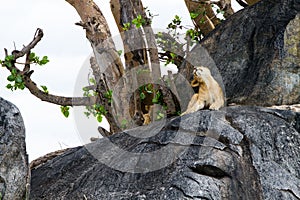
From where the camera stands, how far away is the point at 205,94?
940 centimetres

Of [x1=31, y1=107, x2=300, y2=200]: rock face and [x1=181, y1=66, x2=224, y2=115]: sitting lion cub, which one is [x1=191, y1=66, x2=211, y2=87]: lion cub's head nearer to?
[x1=181, y1=66, x2=224, y2=115]: sitting lion cub

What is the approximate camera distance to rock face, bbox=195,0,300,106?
10398 mm

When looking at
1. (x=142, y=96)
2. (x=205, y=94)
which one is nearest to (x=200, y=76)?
(x=205, y=94)

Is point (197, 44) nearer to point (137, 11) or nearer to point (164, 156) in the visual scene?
point (137, 11)

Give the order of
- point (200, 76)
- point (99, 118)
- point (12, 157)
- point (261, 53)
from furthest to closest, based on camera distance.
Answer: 1. point (99, 118)
2. point (261, 53)
3. point (200, 76)
4. point (12, 157)

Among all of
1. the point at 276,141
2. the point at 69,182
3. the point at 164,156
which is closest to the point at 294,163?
the point at 276,141

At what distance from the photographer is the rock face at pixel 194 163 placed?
7270 mm

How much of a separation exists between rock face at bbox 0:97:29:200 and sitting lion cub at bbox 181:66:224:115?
3.31 metres

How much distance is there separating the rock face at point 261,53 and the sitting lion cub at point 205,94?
45.0 inches

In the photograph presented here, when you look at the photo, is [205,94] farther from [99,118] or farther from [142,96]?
[99,118]

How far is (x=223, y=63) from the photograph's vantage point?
37.2 ft

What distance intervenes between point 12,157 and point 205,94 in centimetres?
360

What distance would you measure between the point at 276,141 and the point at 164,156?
4.55 feet

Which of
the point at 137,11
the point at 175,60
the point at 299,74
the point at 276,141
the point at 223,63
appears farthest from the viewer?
the point at 175,60
